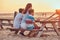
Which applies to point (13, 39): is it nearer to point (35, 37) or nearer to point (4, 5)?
point (35, 37)

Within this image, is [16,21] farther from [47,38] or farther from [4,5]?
[4,5]

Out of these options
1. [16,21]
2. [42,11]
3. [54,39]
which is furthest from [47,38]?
[42,11]

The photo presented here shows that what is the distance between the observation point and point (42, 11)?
424 inches

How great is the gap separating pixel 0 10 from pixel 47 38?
5.72 meters

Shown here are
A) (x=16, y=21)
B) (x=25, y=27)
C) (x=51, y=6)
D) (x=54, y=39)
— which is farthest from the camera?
(x=51, y=6)

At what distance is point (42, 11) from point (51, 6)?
463 mm

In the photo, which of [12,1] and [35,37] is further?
[12,1]

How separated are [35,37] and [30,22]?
39 cm

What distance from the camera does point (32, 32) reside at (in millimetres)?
6105

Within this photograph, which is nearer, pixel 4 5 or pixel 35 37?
pixel 35 37

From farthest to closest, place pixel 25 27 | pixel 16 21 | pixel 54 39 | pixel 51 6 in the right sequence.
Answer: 1. pixel 51 6
2. pixel 16 21
3. pixel 25 27
4. pixel 54 39

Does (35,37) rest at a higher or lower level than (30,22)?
lower

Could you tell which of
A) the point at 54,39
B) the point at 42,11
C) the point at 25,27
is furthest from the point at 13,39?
the point at 42,11

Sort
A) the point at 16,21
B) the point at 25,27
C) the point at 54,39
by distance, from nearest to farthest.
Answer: the point at 54,39 < the point at 25,27 < the point at 16,21
